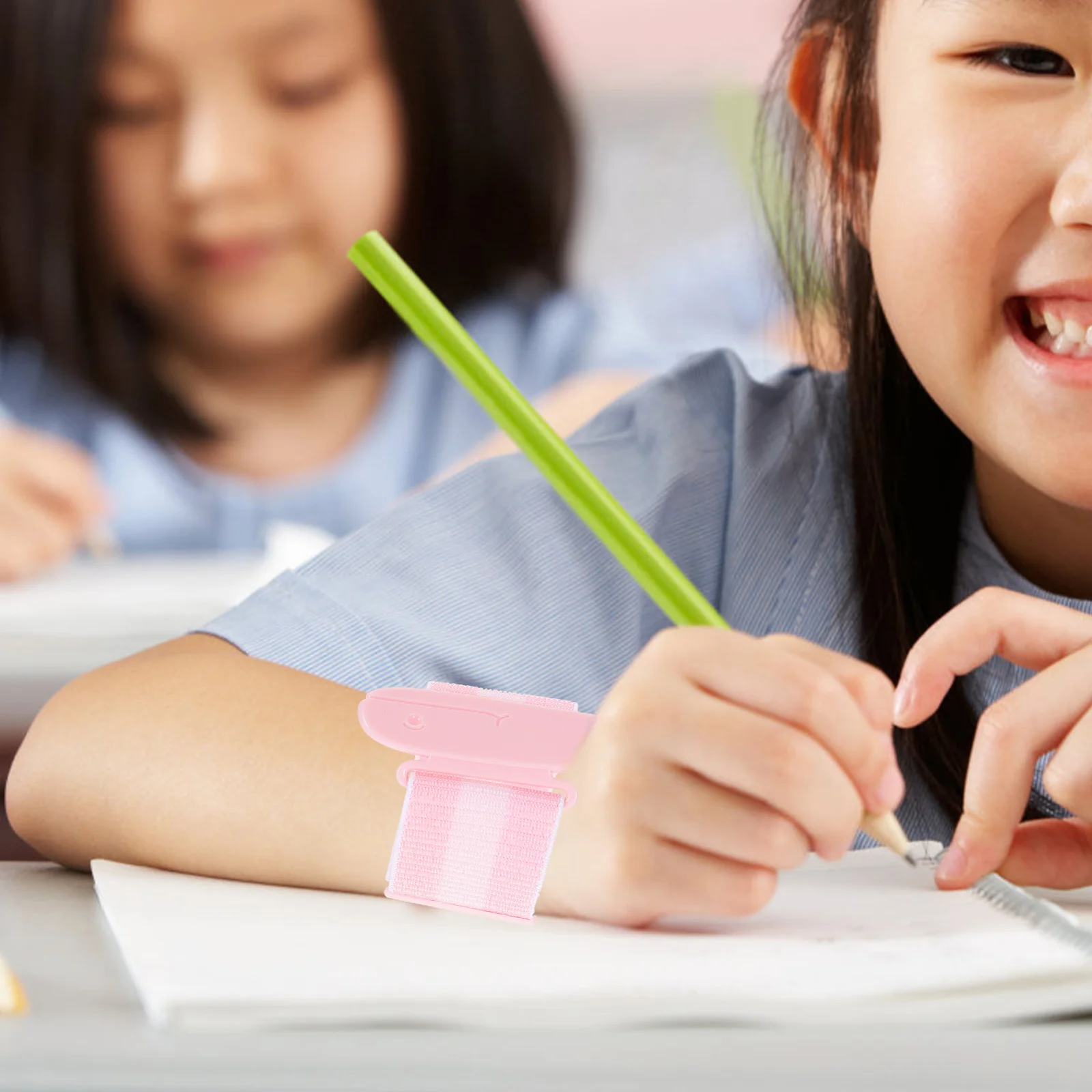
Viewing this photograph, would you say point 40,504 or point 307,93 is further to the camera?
point 307,93

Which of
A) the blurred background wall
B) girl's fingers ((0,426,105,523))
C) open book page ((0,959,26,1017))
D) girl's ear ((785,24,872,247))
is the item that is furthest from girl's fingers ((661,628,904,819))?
the blurred background wall

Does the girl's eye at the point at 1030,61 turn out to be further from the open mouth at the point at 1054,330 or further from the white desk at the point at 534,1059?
the white desk at the point at 534,1059

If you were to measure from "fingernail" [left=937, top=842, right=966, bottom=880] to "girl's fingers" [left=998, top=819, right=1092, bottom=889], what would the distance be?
1 centimetres

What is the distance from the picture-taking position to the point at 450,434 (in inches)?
53.6

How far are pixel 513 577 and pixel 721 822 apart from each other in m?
0.19

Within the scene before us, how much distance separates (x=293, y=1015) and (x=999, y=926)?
0.14 metres

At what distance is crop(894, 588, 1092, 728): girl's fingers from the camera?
1.24 feet

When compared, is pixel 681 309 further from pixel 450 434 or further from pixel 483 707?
pixel 483 707

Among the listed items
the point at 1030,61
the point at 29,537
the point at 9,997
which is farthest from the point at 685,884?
the point at 29,537

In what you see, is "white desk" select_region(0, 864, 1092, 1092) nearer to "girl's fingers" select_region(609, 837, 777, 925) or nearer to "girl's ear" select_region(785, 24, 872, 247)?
"girl's fingers" select_region(609, 837, 777, 925)

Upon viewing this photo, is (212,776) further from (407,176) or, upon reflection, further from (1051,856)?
(407,176)

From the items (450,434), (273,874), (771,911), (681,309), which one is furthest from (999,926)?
(681,309)

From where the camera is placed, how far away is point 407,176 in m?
1.39

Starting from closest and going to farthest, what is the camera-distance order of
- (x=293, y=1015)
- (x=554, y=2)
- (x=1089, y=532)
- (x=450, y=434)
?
(x=293, y=1015) → (x=1089, y=532) → (x=450, y=434) → (x=554, y=2)
